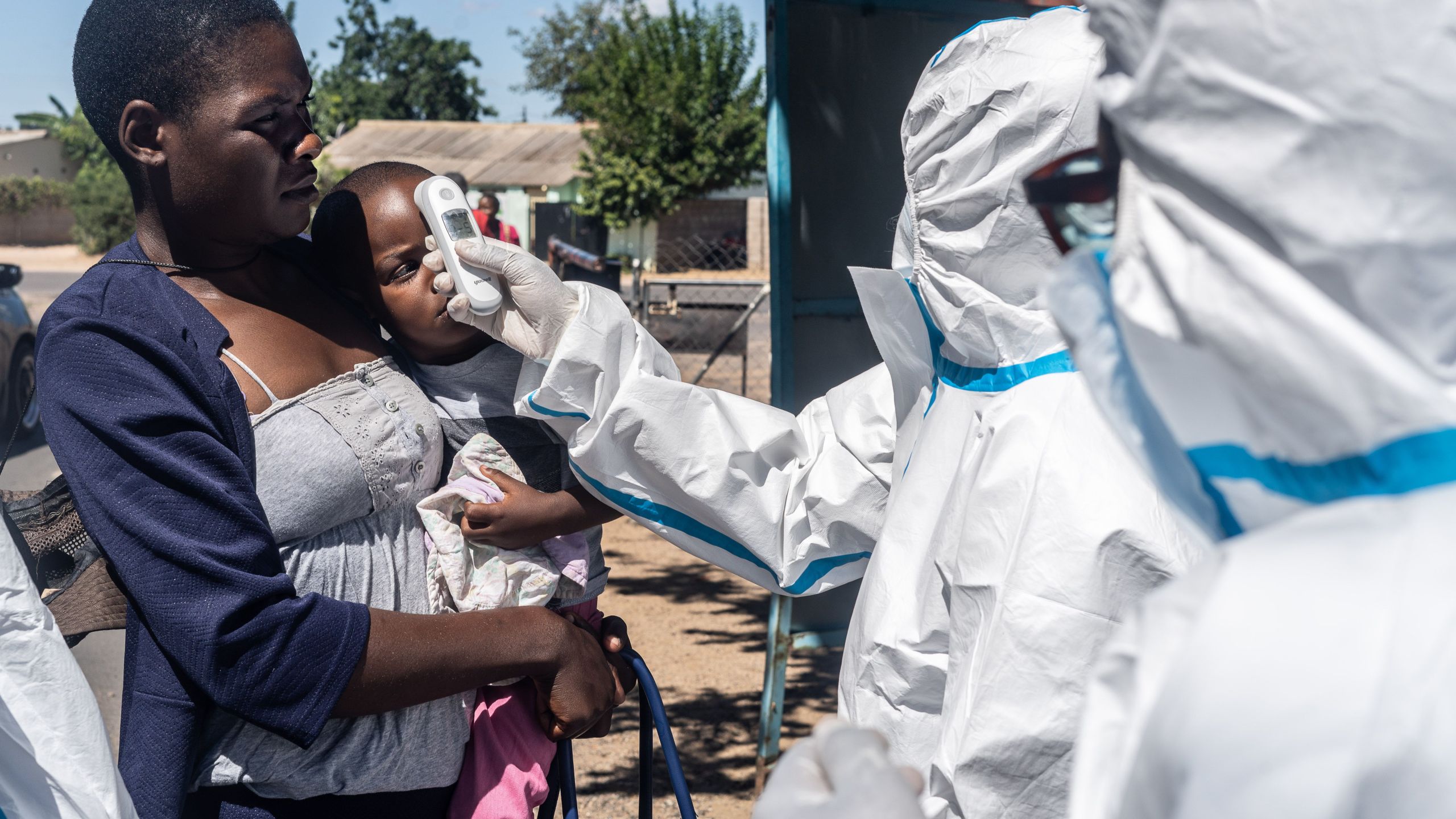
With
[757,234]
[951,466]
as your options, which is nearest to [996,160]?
[951,466]

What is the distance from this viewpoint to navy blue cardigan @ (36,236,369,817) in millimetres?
1276

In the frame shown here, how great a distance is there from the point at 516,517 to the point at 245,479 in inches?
16.7

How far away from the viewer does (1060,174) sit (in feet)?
2.91

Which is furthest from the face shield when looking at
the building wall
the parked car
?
the building wall

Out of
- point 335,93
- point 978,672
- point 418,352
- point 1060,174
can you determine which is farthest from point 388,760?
point 335,93

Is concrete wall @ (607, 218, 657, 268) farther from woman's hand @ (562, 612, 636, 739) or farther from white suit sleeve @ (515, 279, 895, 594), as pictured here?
woman's hand @ (562, 612, 636, 739)

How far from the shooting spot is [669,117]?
27703 millimetres

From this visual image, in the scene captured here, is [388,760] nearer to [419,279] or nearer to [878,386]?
[419,279]

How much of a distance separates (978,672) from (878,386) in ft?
2.48

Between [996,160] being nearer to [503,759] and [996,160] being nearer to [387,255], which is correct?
[387,255]

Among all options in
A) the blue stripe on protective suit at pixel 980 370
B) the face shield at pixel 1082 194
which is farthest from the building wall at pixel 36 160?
the face shield at pixel 1082 194

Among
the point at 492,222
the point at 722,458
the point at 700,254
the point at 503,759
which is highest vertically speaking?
the point at 722,458

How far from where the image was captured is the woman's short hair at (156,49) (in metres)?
1.40

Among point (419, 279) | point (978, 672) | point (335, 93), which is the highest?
point (419, 279)
